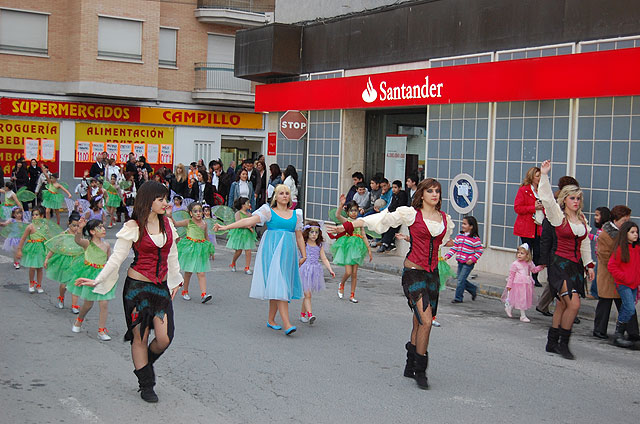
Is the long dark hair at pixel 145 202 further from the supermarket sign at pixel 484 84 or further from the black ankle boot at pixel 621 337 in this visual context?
the supermarket sign at pixel 484 84

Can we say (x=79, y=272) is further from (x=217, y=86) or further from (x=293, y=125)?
(x=217, y=86)

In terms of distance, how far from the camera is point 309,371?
25.9 ft

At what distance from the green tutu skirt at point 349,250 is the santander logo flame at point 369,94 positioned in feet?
21.8

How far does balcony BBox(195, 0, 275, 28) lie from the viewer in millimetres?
32906

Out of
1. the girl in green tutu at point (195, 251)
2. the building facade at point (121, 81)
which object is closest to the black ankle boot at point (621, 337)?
the girl in green tutu at point (195, 251)

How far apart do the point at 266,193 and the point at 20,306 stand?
10684 millimetres

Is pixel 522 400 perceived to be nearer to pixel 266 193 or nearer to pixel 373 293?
pixel 373 293

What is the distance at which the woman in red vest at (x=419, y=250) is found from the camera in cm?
754

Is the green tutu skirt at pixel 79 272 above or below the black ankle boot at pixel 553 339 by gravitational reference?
above

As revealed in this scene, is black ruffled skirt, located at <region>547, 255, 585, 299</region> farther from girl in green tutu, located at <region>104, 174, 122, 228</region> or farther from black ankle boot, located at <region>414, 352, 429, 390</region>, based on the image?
girl in green tutu, located at <region>104, 174, 122, 228</region>

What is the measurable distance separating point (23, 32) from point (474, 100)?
2010cm

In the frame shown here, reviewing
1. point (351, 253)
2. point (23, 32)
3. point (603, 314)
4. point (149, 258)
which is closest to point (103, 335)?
point (149, 258)

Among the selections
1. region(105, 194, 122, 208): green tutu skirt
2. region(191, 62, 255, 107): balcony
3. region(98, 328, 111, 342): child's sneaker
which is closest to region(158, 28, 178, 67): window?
region(191, 62, 255, 107): balcony

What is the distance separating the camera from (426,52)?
16891 millimetres
